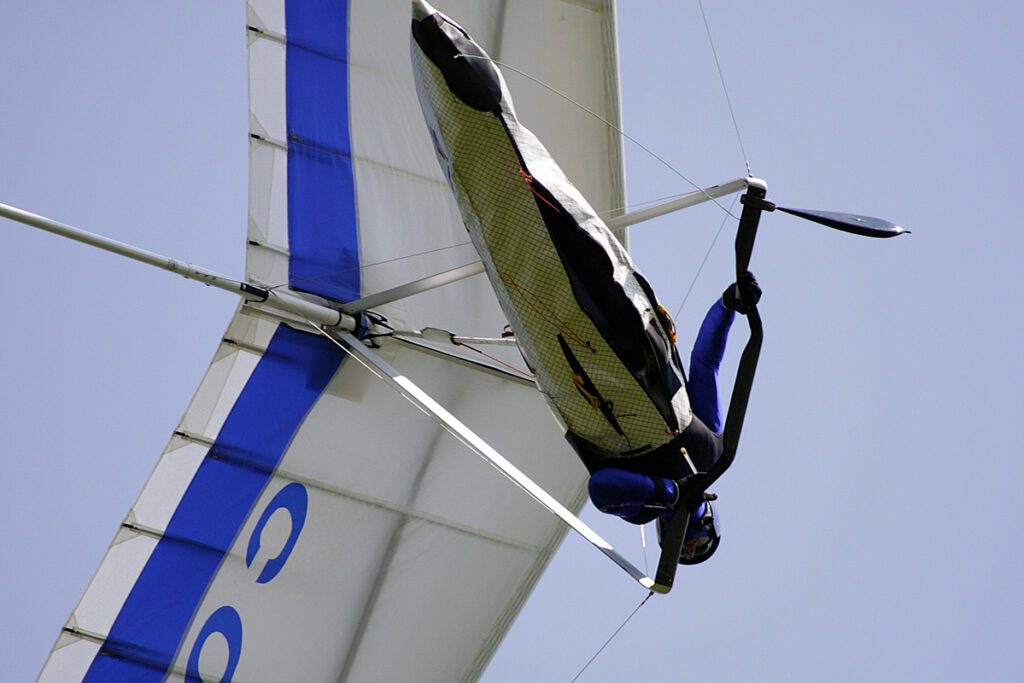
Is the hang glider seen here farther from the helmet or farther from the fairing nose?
the fairing nose

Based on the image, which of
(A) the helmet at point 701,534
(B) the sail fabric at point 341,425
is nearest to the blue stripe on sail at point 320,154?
(B) the sail fabric at point 341,425

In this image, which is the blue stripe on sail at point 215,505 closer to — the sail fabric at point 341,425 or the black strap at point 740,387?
the sail fabric at point 341,425

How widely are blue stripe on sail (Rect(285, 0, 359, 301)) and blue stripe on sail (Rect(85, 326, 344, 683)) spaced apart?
0.29 metres

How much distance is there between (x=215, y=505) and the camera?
5301 mm

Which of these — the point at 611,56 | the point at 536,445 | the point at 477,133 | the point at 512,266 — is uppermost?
the point at 611,56

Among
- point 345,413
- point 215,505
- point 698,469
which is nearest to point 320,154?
point 345,413

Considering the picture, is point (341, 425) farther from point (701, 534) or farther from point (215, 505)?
point (701, 534)

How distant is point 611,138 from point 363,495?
1916 mm

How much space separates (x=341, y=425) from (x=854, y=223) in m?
2.44

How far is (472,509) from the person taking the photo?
19.2 feet

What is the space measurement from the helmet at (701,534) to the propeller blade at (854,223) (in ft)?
3.12

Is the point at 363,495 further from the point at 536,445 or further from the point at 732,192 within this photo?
the point at 732,192

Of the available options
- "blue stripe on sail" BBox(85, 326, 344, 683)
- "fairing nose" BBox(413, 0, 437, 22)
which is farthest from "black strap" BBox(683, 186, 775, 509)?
"blue stripe on sail" BBox(85, 326, 344, 683)

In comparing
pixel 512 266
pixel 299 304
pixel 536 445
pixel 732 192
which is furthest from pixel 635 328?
pixel 536 445
